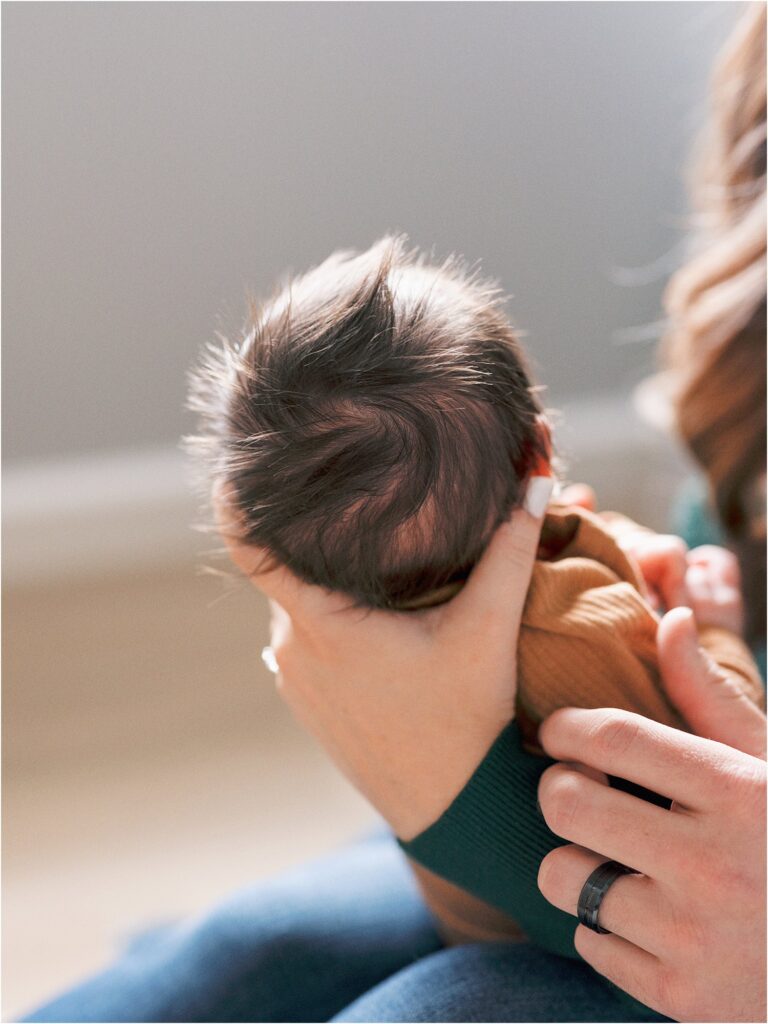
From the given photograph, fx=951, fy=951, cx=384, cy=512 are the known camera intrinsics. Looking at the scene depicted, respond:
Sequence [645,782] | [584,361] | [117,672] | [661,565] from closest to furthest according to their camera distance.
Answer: [645,782] < [661,565] < [117,672] < [584,361]

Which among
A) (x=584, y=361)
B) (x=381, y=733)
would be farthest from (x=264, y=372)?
(x=584, y=361)

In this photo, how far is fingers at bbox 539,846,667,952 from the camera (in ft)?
1.60

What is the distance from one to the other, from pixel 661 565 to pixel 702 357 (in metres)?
0.32

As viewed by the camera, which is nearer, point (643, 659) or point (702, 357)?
point (643, 659)

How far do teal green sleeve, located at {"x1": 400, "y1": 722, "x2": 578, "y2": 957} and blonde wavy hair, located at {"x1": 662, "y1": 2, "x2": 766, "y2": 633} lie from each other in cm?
39

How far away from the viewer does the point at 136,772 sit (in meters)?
1.37

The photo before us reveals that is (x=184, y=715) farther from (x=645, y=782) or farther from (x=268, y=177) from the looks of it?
(x=645, y=782)

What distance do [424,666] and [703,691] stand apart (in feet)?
0.54

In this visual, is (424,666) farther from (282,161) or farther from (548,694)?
(282,161)

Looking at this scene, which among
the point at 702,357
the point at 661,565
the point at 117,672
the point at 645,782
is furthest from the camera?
the point at 117,672

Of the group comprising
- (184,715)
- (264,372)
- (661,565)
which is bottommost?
(184,715)

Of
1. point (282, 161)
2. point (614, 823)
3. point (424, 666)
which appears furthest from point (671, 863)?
point (282, 161)

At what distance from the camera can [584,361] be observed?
67.0 inches

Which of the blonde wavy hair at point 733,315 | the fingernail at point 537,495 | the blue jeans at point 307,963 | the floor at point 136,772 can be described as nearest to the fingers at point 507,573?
the fingernail at point 537,495
